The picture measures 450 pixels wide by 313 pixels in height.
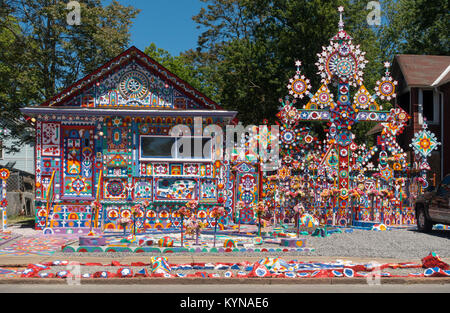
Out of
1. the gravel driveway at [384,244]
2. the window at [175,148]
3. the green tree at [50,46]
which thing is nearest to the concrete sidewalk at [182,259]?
the gravel driveway at [384,244]

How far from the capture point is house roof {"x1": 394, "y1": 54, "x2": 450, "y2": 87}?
2927 cm

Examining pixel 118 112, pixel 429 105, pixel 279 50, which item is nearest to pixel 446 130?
pixel 429 105

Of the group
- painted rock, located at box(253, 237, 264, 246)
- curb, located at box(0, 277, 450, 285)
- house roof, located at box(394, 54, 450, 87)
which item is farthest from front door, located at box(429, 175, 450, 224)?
house roof, located at box(394, 54, 450, 87)

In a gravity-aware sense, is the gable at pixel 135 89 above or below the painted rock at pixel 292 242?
above

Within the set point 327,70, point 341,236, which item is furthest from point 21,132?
point 341,236

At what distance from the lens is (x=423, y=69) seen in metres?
30.7

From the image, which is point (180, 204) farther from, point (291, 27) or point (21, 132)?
point (291, 27)

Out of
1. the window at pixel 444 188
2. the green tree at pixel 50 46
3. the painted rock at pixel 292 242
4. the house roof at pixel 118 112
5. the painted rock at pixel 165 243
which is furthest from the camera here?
the green tree at pixel 50 46

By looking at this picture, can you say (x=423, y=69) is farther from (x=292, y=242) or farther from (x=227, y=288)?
(x=227, y=288)

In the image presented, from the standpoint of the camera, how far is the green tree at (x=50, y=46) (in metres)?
26.4

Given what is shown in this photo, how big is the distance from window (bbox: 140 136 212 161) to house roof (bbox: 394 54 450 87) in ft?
52.3

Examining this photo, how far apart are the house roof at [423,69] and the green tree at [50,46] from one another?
1554cm

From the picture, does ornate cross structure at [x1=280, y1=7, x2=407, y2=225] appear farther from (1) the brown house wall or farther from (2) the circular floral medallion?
(1) the brown house wall

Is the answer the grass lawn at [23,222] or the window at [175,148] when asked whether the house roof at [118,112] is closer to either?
the window at [175,148]
